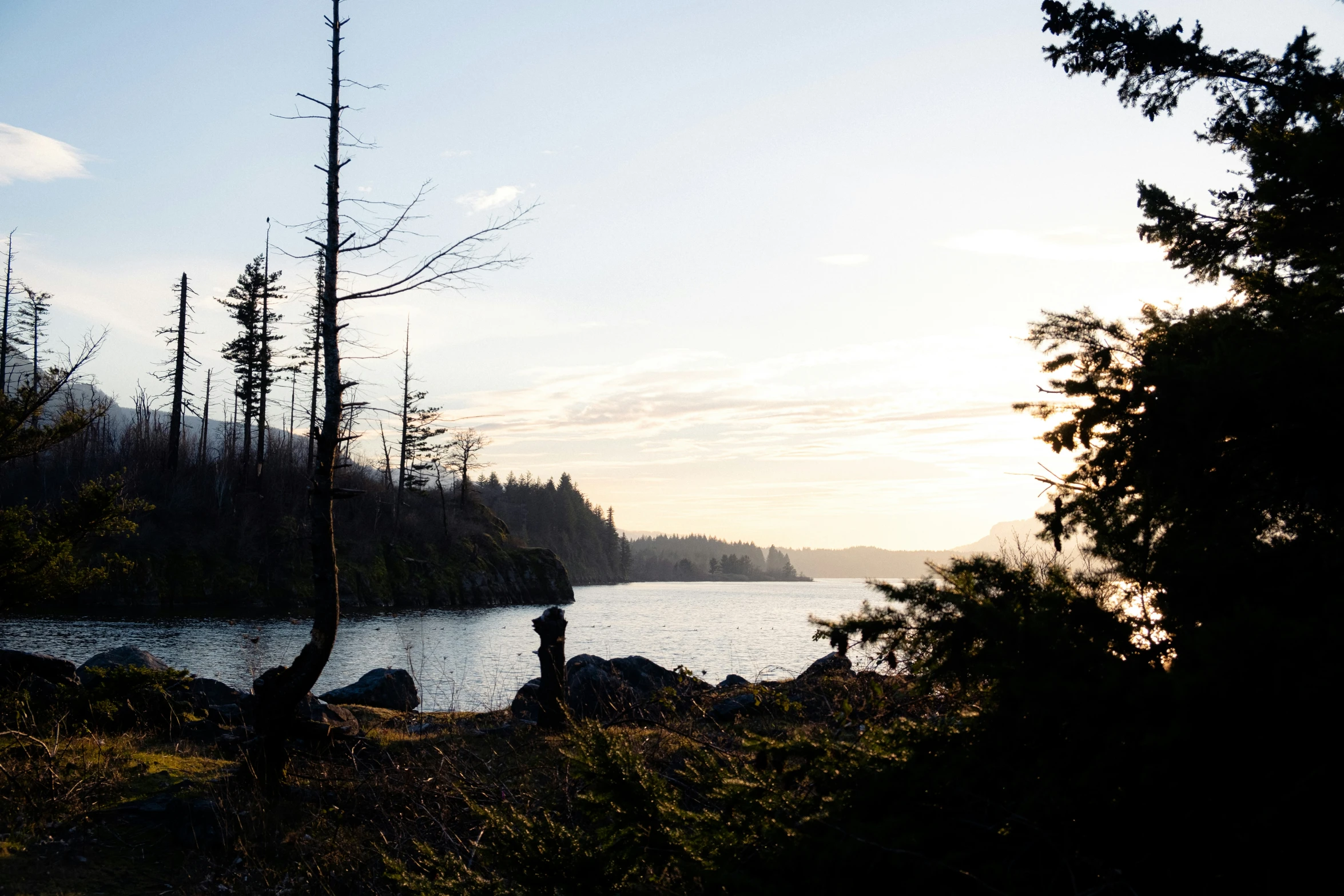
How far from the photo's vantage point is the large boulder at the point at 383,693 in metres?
14.5

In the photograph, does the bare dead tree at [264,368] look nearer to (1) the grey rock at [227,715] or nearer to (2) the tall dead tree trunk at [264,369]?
(2) the tall dead tree trunk at [264,369]

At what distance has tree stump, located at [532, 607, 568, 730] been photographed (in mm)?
10875

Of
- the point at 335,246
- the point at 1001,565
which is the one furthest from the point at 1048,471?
the point at 335,246

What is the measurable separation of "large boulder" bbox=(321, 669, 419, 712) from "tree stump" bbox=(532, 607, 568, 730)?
4422 mm

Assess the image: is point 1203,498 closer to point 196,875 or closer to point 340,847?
point 340,847

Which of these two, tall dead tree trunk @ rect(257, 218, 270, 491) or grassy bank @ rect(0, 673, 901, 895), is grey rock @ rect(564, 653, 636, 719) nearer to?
grassy bank @ rect(0, 673, 901, 895)

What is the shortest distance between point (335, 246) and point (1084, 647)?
28.6 feet

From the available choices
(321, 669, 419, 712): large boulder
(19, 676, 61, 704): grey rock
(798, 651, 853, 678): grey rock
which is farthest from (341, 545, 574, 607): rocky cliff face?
(798, 651, 853, 678): grey rock

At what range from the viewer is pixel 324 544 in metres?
8.52

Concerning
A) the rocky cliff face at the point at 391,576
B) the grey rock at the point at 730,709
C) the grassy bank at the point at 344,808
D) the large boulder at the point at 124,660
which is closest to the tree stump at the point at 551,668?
the grassy bank at the point at 344,808

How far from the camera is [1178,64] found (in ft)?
18.5

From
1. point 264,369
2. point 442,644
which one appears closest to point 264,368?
point 264,369

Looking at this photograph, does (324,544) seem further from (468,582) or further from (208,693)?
(468,582)

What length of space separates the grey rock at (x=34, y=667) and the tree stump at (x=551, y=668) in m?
5.79
